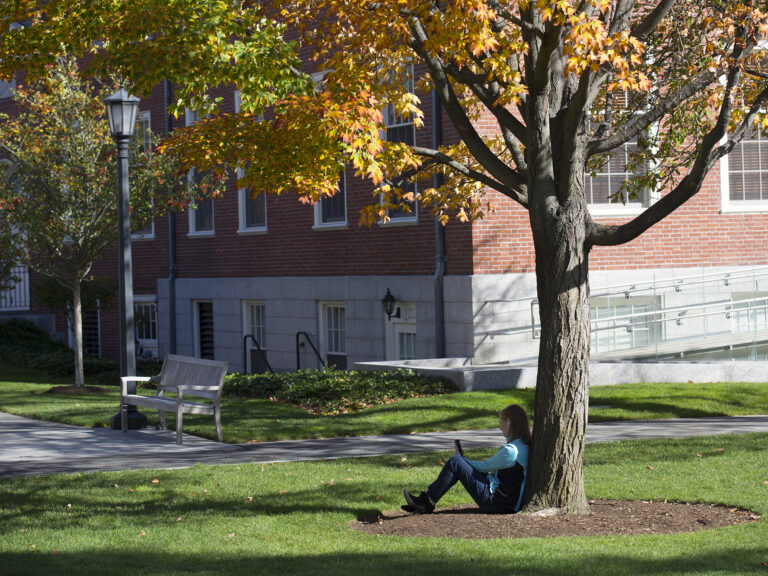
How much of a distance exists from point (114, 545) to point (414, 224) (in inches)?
487

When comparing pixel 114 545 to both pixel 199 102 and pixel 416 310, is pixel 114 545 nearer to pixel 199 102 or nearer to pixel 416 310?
pixel 199 102

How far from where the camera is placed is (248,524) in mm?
8094

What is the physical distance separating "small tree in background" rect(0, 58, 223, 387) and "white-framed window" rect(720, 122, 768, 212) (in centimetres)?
1029

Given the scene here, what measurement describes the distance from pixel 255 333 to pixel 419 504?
15856mm

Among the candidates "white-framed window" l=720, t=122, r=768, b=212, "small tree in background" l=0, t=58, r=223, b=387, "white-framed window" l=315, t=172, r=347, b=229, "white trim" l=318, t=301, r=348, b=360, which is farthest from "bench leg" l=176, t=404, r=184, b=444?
"white-framed window" l=720, t=122, r=768, b=212

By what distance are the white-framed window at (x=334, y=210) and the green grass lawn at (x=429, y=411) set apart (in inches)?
233

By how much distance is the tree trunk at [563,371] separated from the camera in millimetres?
8250

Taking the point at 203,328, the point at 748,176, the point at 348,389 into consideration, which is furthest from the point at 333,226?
the point at 748,176

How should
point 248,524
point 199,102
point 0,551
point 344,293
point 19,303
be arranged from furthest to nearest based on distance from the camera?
1. point 19,303
2. point 344,293
3. point 199,102
4. point 248,524
5. point 0,551

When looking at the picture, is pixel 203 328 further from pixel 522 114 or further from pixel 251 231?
pixel 522 114

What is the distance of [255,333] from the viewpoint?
2405cm

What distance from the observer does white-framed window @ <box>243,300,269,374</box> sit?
2364cm

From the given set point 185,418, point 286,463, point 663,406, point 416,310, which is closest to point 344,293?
point 416,310

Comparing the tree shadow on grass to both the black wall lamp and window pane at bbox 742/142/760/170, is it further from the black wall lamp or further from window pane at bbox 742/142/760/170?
window pane at bbox 742/142/760/170
